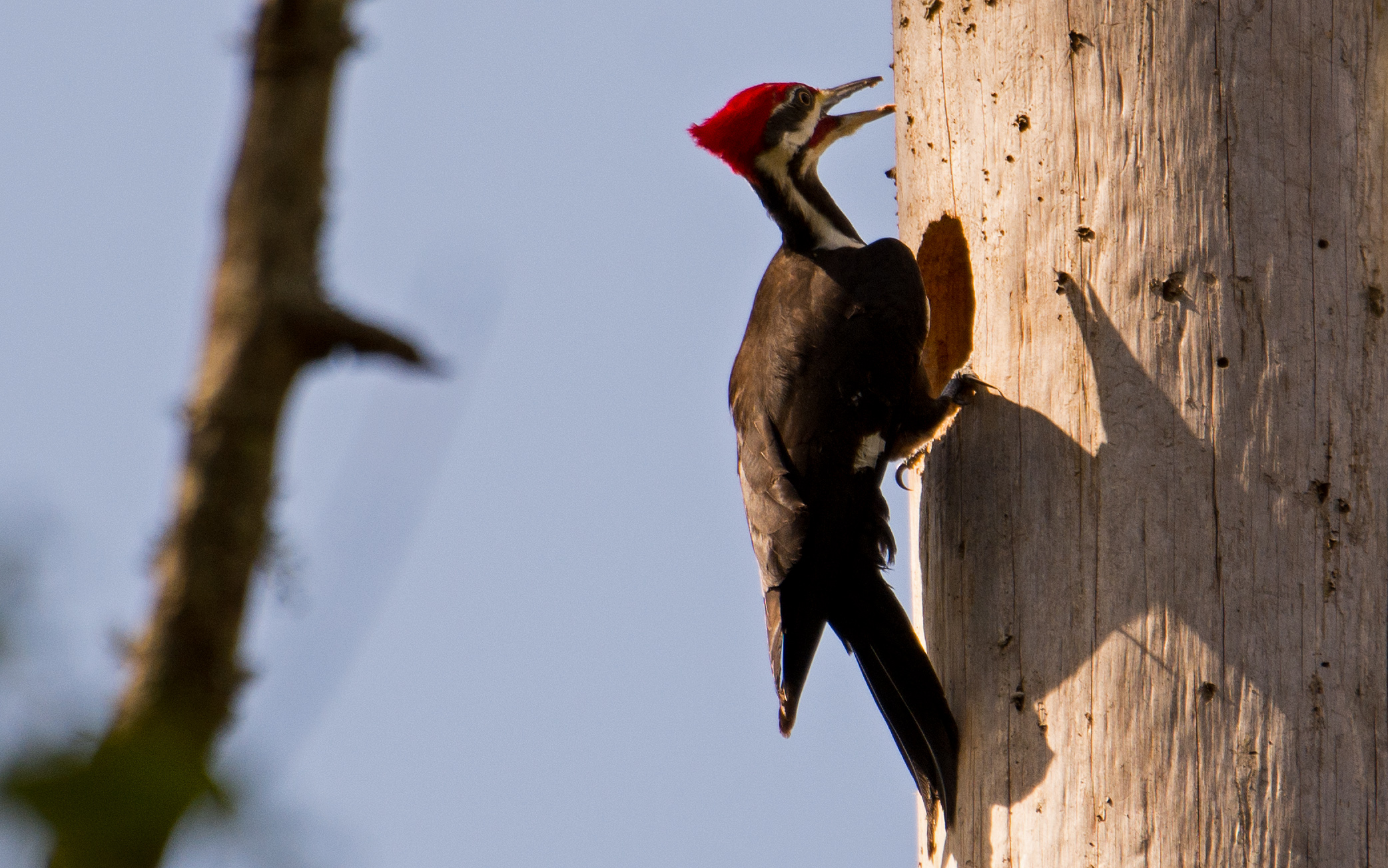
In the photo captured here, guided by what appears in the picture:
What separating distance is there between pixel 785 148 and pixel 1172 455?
169 centimetres

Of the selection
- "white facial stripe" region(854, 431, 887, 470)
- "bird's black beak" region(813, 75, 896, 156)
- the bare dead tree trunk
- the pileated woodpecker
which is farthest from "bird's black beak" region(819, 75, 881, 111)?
the bare dead tree trunk

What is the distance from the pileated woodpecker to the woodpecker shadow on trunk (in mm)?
101

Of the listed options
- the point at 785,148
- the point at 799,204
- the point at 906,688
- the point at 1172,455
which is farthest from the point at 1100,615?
the point at 785,148

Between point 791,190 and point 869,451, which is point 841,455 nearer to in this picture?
point 869,451

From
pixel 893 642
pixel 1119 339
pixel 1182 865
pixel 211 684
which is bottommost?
pixel 211 684

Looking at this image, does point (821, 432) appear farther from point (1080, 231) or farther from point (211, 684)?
point (211, 684)

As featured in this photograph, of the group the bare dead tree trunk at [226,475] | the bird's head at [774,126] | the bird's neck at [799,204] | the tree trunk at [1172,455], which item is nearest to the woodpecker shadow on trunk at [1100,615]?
the tree trunk at [1172,455]

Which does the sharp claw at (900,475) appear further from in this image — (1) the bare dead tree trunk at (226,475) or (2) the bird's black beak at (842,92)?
(1) the bare dead tree trunk at (226,475)

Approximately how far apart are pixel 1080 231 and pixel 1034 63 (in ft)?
1.30

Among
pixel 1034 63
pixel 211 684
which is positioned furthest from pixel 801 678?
pixel 211 684

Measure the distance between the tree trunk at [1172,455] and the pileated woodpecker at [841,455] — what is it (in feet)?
0.31

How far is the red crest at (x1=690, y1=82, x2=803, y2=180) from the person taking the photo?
3.92 m

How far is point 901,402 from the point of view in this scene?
3.21m

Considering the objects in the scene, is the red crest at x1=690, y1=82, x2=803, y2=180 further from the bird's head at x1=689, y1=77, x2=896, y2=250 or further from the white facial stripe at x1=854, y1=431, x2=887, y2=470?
the white facial stripe at x1=854, y1=431, x2=887, y2=470
